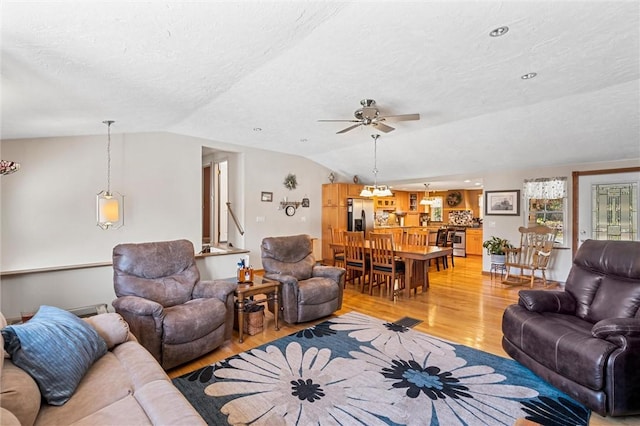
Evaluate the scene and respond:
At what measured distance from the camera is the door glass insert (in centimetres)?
509

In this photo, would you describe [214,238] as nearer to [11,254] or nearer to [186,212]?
[186,212]

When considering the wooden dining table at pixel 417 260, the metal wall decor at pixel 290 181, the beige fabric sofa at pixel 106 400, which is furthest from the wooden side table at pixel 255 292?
the metal wall decor at pixel 290 181

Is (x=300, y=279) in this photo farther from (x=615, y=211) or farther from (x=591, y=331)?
(x=615, y=211)

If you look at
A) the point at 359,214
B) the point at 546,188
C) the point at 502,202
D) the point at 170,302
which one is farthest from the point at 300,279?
the point at 546,188

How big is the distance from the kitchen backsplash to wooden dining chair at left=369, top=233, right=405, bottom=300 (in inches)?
231

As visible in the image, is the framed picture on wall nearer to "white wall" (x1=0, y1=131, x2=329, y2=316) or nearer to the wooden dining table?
the wooden dining table

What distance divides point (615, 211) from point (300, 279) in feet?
17.7

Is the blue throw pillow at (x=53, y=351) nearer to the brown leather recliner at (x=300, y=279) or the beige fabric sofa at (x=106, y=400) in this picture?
the beige fabric sofa at (x=106, y=400)

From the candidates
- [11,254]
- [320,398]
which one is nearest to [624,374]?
[320,398]

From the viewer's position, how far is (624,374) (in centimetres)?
197

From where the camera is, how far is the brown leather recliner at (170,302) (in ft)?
8.45

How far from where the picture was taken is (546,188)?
5820 millimetres

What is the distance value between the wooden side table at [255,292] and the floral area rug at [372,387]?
0.38 meters

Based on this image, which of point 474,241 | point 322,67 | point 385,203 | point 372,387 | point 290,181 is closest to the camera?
point 372,387
